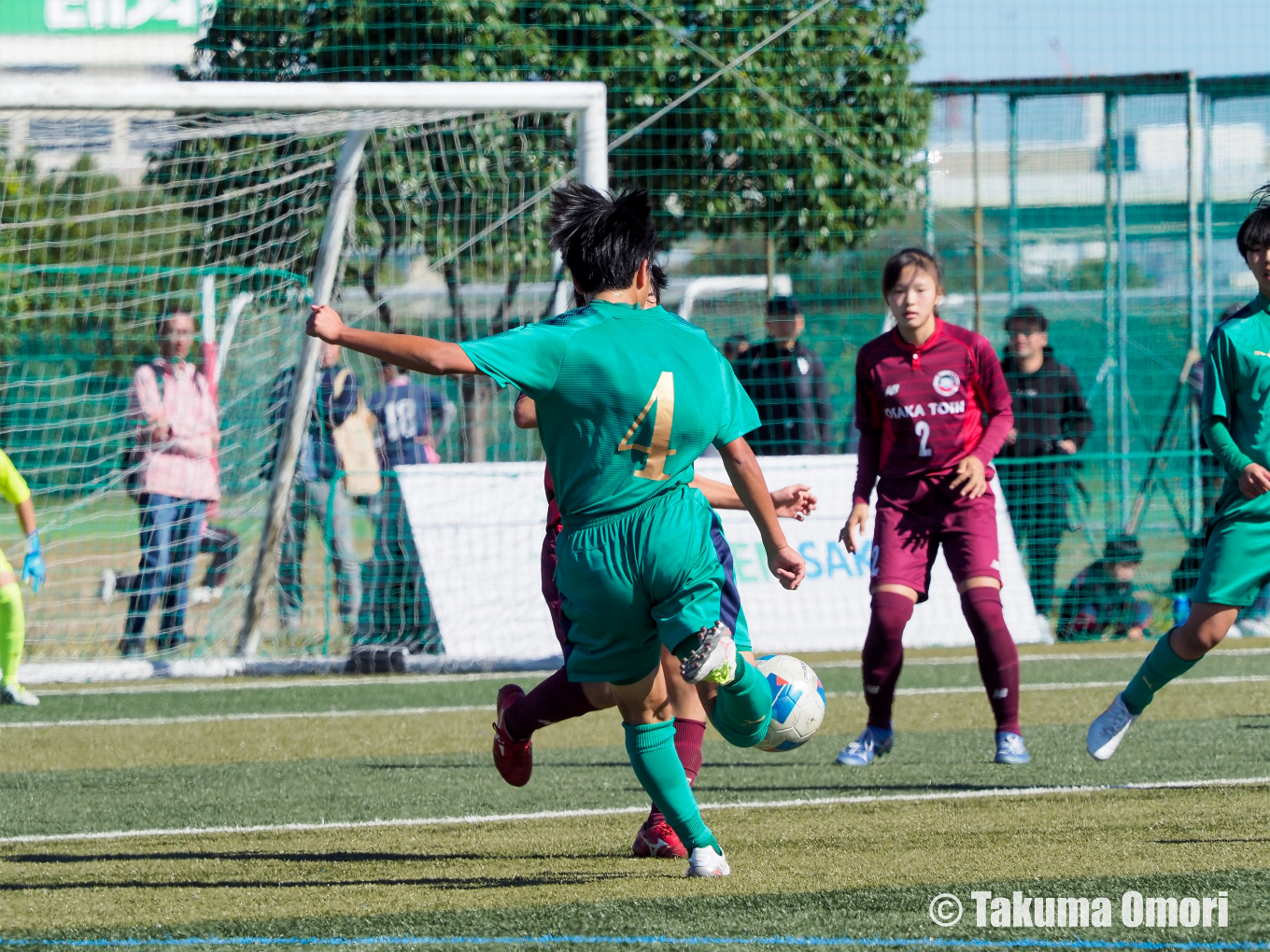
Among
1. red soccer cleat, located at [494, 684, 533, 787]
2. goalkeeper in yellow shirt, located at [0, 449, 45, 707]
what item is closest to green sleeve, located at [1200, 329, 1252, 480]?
red soccer cleat, located at [494, 684, 533, 787]

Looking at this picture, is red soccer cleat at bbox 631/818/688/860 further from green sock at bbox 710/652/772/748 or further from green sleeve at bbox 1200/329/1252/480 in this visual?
green sleeve at bbox 1200/329/1252/480

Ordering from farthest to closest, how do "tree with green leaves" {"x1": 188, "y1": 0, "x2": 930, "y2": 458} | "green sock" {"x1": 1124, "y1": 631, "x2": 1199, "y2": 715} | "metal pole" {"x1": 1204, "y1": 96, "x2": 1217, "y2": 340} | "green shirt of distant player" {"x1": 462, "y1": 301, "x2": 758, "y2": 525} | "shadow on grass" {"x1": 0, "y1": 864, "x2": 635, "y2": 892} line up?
"metal pole" {"x1": 1204, "y1": 96, "x2": 1217, "y2": 340} < "tree with green leaves" {"x1": 188, "y1": 0, "x2": 930, "y2": 458} < "green sock" {"x1": 1124, "y1": 631, "x2": 1199, "y2": 715} < "shadow on grass" {"x1": 0, "y1": 864, "x2": 635, "y2": 892} < "green shirt of distant player" {"x1": 462, "y1": 301, "x2": 758, "y2": 525}

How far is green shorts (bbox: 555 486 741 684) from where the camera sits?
424cm

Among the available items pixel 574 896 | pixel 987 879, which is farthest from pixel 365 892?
pixel 987 879

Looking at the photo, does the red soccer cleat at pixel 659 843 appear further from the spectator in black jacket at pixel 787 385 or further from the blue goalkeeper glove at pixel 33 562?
the spectator in black jacket at pixel 787 385

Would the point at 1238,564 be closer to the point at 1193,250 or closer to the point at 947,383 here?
the point at 947,383

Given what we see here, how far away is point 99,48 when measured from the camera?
78.7 ft

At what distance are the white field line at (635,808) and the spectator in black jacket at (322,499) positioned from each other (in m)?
5.85

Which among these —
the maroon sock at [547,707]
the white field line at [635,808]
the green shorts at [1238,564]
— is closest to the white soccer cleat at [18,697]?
the white field line at [635,808]

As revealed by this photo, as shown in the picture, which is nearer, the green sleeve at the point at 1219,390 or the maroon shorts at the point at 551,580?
the maroon shorts at the point at 551,580

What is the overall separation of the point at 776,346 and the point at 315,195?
11.2 feet

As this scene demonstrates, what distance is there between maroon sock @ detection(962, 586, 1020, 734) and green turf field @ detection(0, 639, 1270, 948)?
0.76 ft

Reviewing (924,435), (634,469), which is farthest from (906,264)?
(634,469)

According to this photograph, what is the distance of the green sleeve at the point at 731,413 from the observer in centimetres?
448
